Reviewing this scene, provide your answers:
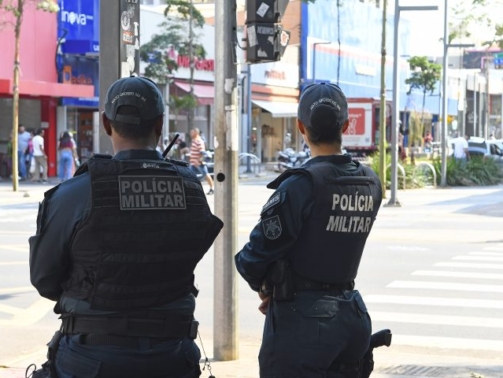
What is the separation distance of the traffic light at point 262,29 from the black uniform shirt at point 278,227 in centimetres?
423

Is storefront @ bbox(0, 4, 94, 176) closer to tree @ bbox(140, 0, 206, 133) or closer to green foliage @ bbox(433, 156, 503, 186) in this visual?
tree @ bbox(140, 0, 206, 133)

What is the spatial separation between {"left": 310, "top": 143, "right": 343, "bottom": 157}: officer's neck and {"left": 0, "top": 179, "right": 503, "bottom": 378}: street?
349 centimetres

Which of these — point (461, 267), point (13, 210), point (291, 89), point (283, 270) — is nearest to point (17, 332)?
point (283, 270)

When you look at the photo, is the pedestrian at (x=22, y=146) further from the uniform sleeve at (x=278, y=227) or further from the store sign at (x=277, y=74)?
the uniform sleeve at (x=278, y=227)

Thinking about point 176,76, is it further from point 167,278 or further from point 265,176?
point 167,278

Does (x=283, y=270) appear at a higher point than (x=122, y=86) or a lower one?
lower

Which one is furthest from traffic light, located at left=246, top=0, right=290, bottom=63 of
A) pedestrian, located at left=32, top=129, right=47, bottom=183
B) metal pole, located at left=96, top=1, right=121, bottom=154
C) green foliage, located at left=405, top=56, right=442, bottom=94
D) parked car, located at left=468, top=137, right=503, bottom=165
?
green foliage, located at left=405, top=56, right=442, bottom=94

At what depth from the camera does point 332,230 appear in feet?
14.8

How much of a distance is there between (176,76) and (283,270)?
136 ft

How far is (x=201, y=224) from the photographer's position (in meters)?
4.18

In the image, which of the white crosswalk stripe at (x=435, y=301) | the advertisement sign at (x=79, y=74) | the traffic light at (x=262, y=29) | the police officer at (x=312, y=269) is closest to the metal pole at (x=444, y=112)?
the advertisement sign at (x=79, y=74)

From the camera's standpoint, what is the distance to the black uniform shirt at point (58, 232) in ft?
12.8

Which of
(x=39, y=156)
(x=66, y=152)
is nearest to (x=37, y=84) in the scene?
(x=39, y=156)

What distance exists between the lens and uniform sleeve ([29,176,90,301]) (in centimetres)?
391
